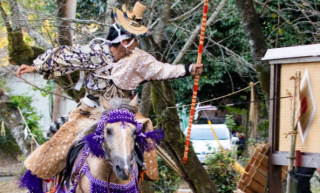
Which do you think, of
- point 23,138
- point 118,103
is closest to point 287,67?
point 118,103

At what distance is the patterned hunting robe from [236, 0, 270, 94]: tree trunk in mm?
1968

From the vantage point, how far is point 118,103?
334 cm

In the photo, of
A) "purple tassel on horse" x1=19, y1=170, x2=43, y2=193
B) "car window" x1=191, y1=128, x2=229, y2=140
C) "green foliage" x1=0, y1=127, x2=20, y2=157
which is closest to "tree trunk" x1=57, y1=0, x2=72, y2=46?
"purple tassel on horse" x1=19, y1=170, x2=43, y2=193

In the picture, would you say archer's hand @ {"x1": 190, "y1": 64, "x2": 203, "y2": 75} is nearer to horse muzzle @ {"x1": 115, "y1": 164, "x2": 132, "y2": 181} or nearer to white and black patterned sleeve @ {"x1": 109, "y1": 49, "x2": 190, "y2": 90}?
white and black patterned sleeve @ {"x1": 109, "y1": 49, "x2": 190, "y2": 90}

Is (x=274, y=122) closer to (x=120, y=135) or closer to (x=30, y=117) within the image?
(x=120, y=135)

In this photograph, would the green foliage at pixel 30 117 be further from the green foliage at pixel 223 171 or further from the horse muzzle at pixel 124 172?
the horse muzzle at pixel 124 172

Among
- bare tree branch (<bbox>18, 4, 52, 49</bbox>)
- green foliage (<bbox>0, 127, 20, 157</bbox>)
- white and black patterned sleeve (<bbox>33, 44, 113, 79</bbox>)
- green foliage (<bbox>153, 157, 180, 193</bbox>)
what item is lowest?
green foliage (<bbox>0, 127, 20, 157</bbox>)

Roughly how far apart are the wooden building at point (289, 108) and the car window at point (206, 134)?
331 inches

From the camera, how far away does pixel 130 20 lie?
4.20 m

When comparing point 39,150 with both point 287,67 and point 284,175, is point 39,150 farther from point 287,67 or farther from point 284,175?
point 284,175

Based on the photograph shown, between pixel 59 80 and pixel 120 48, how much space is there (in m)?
2.74

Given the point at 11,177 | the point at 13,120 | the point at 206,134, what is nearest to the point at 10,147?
the point at 11,177

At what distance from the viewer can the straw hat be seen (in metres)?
4.07

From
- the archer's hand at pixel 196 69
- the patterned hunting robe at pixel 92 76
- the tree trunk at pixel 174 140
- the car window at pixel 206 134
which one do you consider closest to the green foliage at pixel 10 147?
the car window at pixel 206 134
